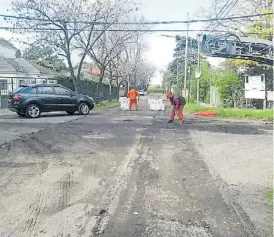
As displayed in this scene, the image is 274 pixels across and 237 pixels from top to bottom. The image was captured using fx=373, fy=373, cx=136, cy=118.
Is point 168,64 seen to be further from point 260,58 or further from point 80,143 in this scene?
point 80,143

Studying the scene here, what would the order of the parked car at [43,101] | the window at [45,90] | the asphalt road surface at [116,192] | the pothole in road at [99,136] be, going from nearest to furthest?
1. the asphalt road surface at [116,192]
2. the pothole in road at [99,136]
3. the parked car at [43,101]
4. the window at [45,90]

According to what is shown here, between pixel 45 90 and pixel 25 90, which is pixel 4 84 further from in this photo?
pixel 25 90

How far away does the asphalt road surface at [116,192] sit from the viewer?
418cm

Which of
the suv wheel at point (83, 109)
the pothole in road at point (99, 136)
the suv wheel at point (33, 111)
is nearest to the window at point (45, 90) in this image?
the suv wheel at point (33, 111)

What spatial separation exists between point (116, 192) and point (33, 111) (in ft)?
43.5

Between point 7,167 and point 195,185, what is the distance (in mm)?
3519

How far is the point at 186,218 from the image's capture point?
4484mm

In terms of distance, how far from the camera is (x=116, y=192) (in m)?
5.48

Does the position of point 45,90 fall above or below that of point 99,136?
above

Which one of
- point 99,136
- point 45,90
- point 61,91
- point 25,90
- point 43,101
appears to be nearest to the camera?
point 99,136

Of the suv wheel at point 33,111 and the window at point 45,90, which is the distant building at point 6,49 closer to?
the window at point 45,90

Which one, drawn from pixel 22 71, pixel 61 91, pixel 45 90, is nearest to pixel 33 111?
pixel 45 90

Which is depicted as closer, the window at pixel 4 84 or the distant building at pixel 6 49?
the window at pixel 4 84

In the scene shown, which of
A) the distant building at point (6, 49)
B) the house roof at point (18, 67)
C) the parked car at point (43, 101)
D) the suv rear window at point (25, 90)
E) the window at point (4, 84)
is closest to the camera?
the parked car at point (43, 101)
